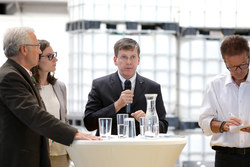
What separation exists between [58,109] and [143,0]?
182 cm

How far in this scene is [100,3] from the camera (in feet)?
17.5

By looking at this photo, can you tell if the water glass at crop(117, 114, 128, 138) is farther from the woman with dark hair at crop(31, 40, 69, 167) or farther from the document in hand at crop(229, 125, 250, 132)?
the woman with dark hair at crop(31, 40, 69, 167)

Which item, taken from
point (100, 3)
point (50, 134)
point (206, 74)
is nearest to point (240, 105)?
point (50, 134)

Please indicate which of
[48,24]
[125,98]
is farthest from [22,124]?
[48,24]

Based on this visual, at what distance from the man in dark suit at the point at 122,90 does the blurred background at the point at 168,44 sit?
1.46m

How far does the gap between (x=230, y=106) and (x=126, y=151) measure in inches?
38.3

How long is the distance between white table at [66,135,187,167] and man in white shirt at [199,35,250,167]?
550 mm

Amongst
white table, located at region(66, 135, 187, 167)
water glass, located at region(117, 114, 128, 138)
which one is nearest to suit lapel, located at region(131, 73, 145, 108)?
water glass, located at region(117, 114, 128, 138)

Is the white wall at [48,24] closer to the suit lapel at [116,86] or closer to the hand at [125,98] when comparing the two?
the suit lapel at [116,86]

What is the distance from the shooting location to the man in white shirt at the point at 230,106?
355cm

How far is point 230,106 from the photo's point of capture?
11.9 ft

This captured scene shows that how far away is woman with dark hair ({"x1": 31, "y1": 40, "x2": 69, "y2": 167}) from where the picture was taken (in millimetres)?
4071

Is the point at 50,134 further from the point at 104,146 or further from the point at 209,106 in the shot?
the point at 209,106

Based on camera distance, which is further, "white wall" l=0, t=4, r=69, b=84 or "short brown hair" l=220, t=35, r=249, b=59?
"white wall" l=0, t=4, r=69, b=84
